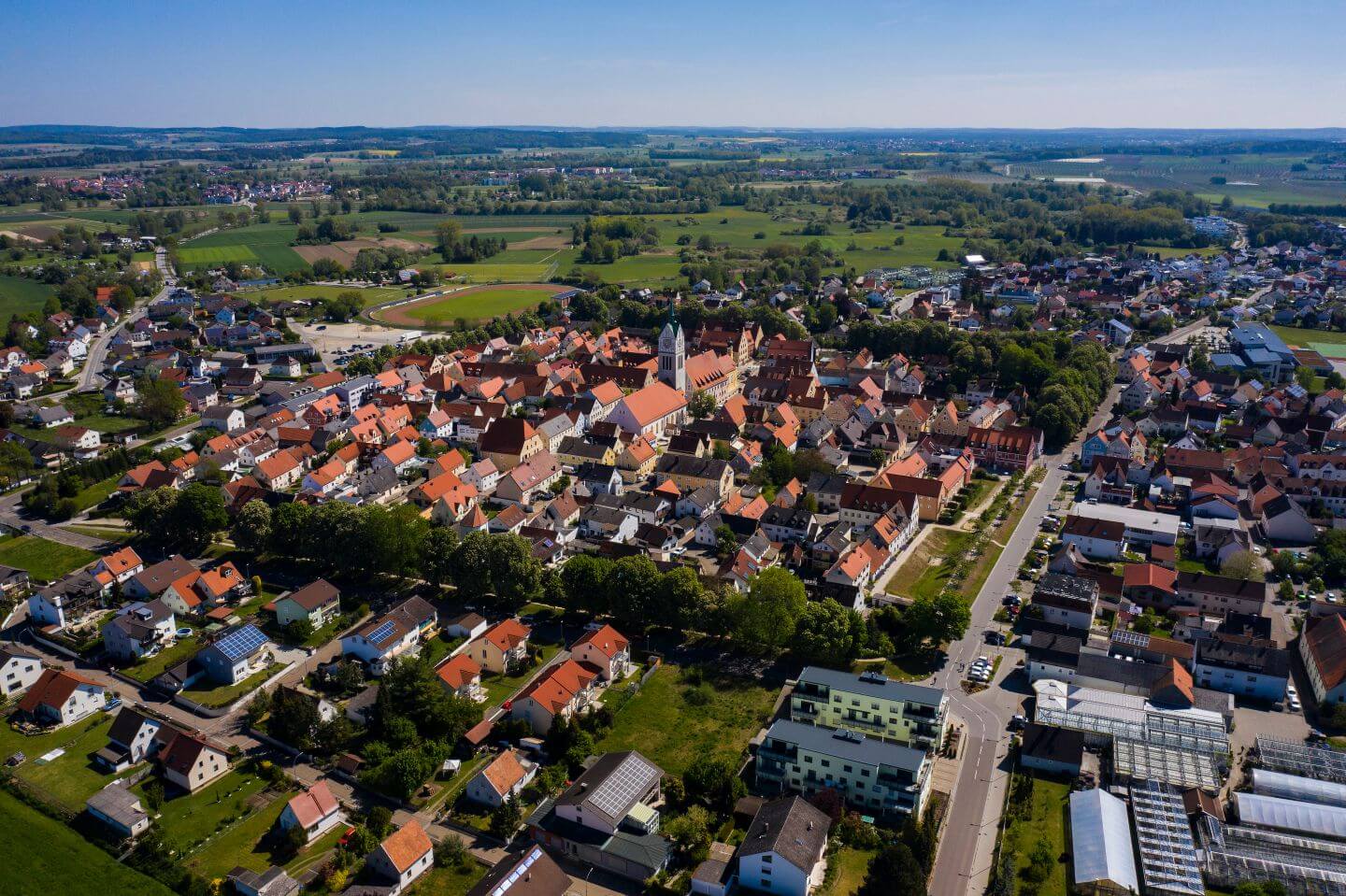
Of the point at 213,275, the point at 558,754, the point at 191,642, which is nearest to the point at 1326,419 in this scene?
the point at 558,754

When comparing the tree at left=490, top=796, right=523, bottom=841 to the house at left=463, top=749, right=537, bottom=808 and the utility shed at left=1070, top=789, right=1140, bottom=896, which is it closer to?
the house at left=463, top=749, right=537, bottom=808

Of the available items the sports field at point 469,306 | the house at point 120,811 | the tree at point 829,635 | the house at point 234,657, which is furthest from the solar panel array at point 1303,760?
the sports field at point 469,306

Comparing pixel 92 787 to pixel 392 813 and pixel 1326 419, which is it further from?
pixel 1326 419

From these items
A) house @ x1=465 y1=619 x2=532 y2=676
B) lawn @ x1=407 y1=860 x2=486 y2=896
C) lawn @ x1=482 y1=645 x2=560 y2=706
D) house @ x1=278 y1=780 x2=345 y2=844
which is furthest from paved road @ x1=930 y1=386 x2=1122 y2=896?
house @ x1=278 y1=780 x2=345 y2=844

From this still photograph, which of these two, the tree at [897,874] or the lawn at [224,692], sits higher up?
the tree at [897,874]

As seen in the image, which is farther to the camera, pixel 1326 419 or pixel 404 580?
pixel 1326 419

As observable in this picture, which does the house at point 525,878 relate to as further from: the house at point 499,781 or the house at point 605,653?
the house at point 605,653
